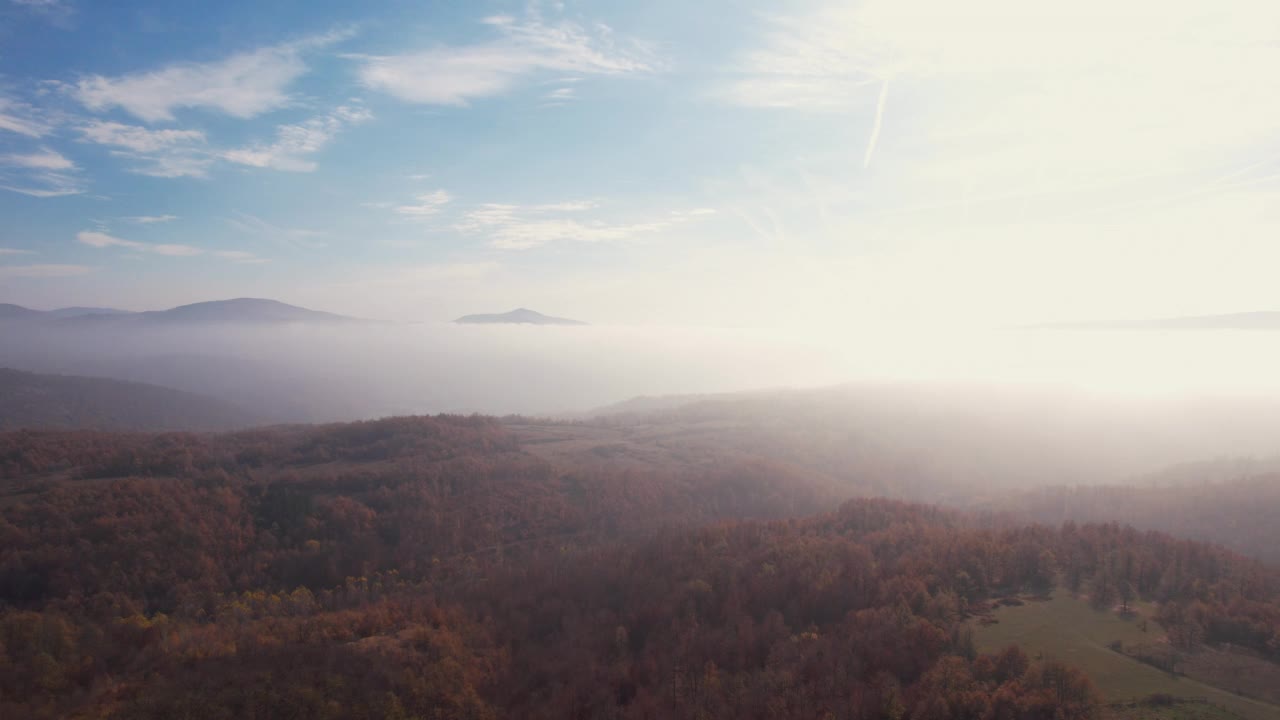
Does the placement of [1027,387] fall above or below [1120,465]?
above

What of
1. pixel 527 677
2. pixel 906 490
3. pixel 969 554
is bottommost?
pixel 906 490

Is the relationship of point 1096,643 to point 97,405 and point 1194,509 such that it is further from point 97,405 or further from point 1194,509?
point 97,405

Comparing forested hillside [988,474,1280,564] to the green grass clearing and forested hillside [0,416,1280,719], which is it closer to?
Answer: forested hillside [0,416,1280,719]

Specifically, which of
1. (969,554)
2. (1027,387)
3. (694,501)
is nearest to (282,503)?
(694,501)

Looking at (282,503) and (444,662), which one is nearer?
(444,662)

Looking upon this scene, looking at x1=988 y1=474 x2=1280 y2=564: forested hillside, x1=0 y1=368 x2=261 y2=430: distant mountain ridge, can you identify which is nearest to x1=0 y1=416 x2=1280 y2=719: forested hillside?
x1=988 y1=474 x2=1280 y2=564: forested hillside

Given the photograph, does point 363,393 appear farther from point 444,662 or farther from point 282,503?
point 444,662
